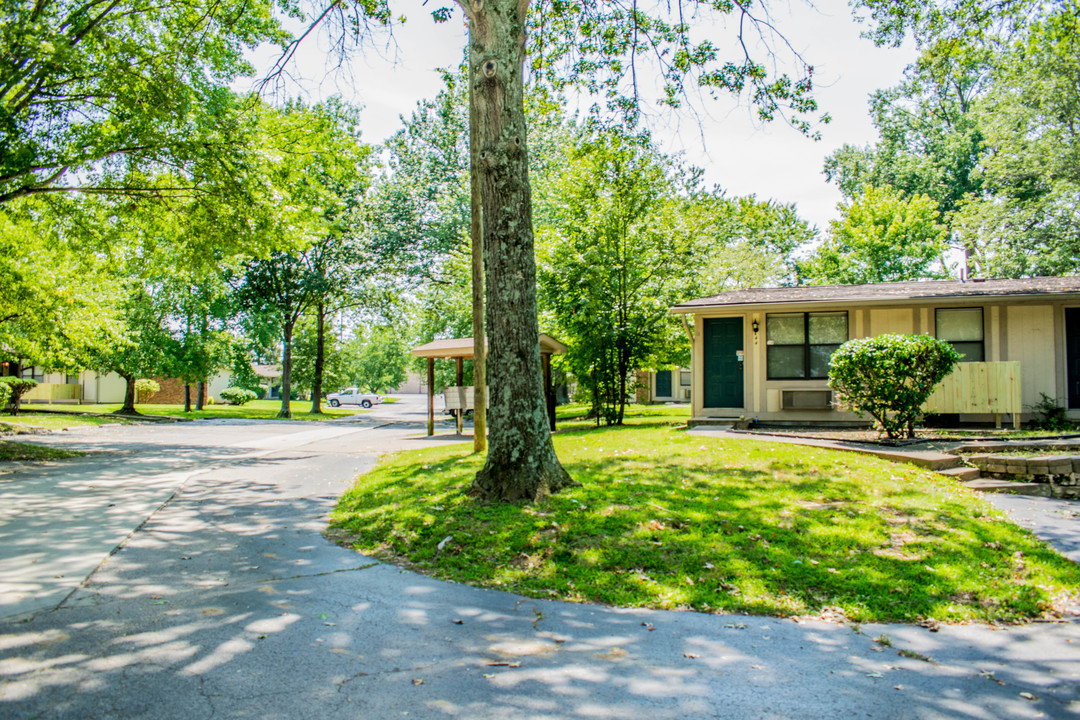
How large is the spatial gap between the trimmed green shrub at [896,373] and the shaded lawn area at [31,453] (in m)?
14.6

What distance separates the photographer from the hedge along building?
13599 millimetres

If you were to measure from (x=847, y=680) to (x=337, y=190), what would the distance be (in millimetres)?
30080

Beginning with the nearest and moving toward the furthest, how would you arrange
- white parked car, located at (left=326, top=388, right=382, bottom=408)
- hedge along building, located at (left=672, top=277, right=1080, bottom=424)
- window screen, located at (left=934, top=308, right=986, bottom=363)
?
hedge along building, located at (left=672, top=277, right=1080, bottom=424), window screen, located at (left=934, top=308, right=986, bottom=363), white parked car, located at (left=326, top=388, right=382, bottom=408)

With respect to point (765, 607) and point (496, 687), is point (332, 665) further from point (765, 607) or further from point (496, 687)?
point (765, 607)

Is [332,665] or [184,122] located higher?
[184,122]

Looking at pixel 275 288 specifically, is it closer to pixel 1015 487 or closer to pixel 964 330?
pixel 964 330

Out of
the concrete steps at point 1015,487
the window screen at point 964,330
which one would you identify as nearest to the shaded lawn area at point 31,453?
the concrete steps at point 1015,487

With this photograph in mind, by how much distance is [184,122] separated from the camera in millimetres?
11828

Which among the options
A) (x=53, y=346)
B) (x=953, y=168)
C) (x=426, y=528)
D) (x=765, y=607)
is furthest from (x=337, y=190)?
(x=953, y=168)

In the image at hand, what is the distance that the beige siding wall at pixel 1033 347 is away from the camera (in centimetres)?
1441

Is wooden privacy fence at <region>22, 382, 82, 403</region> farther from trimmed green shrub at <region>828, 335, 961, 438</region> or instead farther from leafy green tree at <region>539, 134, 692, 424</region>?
trimmed green shrub at <region>828, 335, 961, 438</region>

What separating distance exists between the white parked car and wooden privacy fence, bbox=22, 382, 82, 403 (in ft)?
59.8

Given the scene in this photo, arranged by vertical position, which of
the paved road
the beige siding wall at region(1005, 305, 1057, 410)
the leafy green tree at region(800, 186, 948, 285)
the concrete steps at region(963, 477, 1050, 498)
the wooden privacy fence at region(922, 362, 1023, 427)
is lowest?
the paved road

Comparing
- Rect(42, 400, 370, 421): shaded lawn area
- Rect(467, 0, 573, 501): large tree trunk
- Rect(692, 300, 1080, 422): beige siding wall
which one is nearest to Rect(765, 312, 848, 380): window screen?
Rect(692, 300, 1080, 422): beige siding wall
